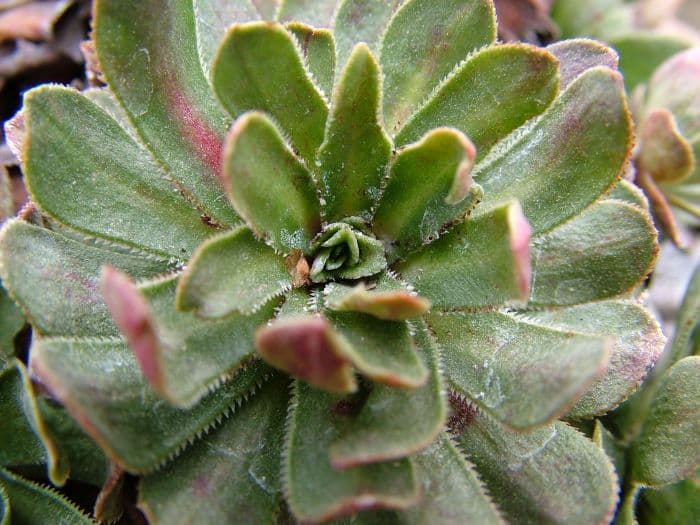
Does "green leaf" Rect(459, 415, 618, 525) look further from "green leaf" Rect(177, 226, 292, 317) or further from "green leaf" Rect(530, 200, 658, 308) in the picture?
"green leaf" Rect(177, 226, 292, 317)

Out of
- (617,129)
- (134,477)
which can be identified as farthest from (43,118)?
(617,129)

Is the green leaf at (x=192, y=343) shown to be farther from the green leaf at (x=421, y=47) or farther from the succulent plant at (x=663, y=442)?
the succulent plant at (x=663, y=442)

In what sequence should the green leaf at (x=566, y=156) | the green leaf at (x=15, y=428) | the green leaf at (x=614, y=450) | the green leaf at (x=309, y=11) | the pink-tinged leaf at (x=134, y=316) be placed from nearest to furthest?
the pink-tinged leaf at (x=134, y=316), the green leaf at (x=566, y=156), the green leaf at (x=15, y=428), the green leaf at (x=614, y=450), the green leaf at (x=309, y=11)

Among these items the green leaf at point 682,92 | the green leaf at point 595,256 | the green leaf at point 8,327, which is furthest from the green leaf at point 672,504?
the green leaf at point 8,327

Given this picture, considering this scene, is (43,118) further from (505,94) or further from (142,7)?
(505,94)

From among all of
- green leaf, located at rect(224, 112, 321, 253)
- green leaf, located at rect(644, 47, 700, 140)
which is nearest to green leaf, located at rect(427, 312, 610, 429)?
green leaf, located at rect(224, 112, 321, 253)

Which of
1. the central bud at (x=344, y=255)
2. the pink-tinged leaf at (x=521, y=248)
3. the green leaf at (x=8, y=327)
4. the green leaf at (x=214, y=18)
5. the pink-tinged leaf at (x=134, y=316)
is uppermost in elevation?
the green leaf at (x=214, y=18)

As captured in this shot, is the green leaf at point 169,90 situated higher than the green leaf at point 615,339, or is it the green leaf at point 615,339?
the green leaf at point 169,90
